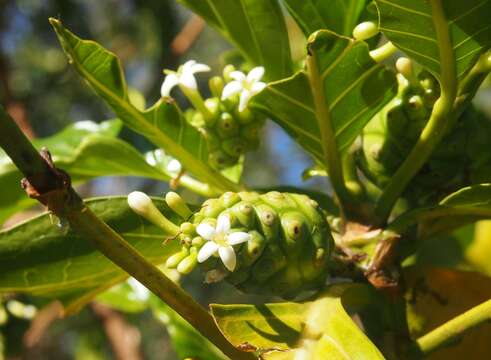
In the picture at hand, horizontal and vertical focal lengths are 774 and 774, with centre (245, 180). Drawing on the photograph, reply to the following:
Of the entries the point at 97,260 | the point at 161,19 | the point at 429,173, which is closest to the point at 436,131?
the point at 429,173

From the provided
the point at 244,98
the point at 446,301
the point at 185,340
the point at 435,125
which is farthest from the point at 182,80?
the point at 185,340

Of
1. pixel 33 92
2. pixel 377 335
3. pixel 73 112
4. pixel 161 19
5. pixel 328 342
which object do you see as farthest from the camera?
pixel 73 112

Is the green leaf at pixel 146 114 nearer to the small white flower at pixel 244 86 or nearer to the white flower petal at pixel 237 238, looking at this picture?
the small white flower at pixel 244 86

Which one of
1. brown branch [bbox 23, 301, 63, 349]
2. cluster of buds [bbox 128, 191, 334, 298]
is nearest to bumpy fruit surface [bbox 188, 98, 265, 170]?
cluster of buds [bbox 128, 191, 334, 298]

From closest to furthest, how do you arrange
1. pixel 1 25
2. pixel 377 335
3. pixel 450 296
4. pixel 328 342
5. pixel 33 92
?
pixel 328 342 → pixel 377 335 → pixel 450 296 → pixel 1 25 → pixel 33 92

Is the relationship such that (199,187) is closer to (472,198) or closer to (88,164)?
(88,164)

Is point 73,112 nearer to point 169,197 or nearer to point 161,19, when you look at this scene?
point 161,19
